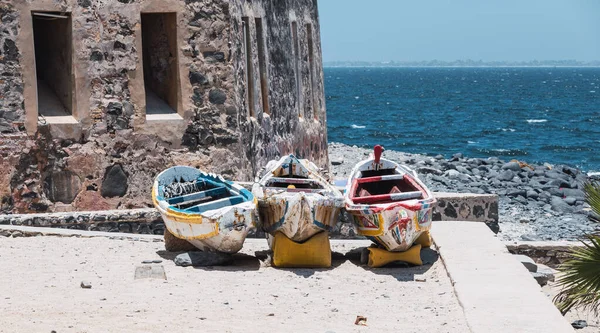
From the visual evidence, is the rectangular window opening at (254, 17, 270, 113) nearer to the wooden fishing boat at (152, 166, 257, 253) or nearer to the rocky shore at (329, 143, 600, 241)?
the wooden fishing boat at (152, 166, 257, 253)

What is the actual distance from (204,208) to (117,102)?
316 centimetres

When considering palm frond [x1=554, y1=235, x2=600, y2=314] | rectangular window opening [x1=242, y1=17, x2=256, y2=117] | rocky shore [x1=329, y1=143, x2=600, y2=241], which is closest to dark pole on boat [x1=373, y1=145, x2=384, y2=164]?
rectangular window opening [x1=242, y1=17, x2=256, y2=117]

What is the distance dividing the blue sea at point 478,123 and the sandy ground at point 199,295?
34.8 metres

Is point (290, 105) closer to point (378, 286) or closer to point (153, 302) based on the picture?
point (378, 286)

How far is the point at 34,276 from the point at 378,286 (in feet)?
11.5

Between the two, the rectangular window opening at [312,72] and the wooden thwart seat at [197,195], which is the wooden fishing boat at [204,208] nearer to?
the wooden thwart seat at [197,195]

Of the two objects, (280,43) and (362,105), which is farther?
(362,105)

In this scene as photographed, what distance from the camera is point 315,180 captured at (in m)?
12.9

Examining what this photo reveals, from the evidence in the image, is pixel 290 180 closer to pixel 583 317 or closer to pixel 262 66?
pixel 583 317

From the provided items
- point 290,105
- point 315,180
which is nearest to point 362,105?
point 290,105

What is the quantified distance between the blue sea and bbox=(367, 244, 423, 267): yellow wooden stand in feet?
111

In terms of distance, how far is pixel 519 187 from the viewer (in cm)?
3169

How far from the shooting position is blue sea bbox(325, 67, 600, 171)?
53.4 meters

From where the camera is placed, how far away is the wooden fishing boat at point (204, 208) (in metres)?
11.7
